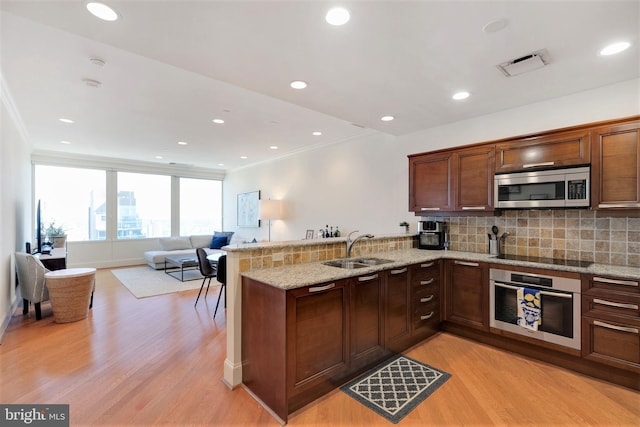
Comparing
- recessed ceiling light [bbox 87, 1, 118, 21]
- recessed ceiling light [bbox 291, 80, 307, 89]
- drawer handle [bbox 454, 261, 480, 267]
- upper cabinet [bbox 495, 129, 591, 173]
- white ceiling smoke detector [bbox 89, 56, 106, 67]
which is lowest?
drawer handle [bbox 454, 261, 480, 267]

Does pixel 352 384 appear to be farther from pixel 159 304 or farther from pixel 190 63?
pixel 159 304

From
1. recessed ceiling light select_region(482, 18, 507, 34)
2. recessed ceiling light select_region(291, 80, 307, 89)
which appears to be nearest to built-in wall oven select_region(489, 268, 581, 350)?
recessed ceiling light select_region(482, 18, 507, 34)

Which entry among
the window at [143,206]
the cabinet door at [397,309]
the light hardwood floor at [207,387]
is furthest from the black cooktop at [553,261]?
the window at [143,206]

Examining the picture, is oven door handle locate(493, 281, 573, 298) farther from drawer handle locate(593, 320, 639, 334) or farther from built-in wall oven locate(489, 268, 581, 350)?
drawer handle locate(593, 320, 639, 334)

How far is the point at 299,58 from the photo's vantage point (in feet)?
7.40

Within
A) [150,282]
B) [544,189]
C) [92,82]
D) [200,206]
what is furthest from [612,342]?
[200,206]

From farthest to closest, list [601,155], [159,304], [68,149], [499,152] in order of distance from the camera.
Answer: [68,149] → [159,304] → [499,152] → [601,155]

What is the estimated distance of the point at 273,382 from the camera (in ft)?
6.73

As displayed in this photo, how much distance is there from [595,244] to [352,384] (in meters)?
2.73

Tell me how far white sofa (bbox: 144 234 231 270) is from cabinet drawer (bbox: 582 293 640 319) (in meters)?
6.86

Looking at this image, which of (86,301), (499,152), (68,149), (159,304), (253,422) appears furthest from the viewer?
(68,149)

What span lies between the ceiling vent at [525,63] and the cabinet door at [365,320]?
6.72 ft

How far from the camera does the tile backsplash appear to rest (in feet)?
9.04

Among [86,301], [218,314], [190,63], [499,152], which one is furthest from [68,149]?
[499,152]
